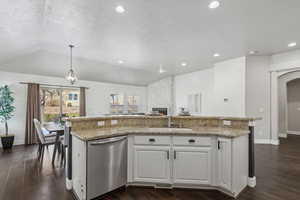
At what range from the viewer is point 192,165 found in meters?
2.30

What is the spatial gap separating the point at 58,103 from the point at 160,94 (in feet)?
16.1

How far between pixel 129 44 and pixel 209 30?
1987mm

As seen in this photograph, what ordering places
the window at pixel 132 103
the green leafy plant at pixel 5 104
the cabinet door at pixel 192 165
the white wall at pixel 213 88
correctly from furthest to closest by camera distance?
the window at pixel 132 103 < the white wall at pixel 213 88 < the green leafy plant at pixel 5 104 < the cabinet door at pixel 192 165

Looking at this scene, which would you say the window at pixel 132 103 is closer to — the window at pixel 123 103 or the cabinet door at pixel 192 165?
the window at pixel 123 103

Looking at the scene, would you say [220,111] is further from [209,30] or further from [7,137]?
[7,137]

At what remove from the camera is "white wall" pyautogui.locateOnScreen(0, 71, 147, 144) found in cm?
527

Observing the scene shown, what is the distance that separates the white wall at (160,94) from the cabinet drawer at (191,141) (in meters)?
5.67

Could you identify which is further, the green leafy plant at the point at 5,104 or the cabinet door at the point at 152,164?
the green leafy plant at the point at 5,104

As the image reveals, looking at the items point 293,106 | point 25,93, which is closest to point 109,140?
point 25,93

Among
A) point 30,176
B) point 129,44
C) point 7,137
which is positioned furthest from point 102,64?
point 30,176

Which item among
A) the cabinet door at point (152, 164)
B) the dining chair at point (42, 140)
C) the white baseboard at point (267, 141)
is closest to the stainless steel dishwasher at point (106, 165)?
the cabinet door at point (152, 164)

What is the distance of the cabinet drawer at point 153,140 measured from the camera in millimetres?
2363

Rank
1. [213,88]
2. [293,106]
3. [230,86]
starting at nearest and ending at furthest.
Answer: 1. [230,86]
2. [213,88]
3. [293,106]

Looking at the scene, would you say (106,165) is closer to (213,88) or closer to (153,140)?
(153,140)
